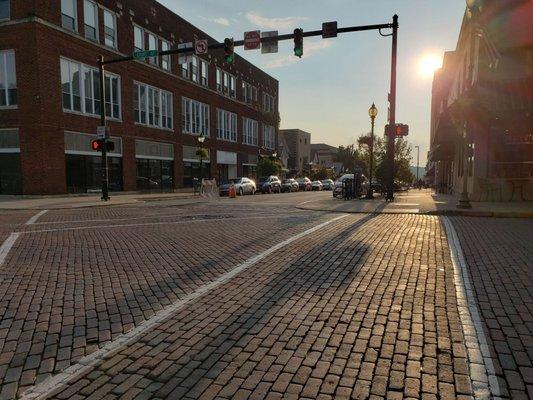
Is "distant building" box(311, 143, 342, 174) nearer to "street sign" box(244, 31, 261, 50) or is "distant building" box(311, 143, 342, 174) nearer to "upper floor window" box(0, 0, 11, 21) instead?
"upper floor window" box(0, 0, 11, 21)

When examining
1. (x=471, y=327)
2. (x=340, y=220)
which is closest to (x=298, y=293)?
(x=471, y=327)

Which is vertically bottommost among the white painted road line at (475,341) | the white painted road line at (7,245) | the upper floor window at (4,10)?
the white painted road line at (7,245)

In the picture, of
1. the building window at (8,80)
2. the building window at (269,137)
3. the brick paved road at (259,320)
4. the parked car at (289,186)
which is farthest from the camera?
the building window at (269,137)

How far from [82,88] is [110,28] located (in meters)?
5.37

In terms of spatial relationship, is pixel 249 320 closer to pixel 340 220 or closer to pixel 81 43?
pixel 340 220

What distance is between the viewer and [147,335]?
394 centimetres

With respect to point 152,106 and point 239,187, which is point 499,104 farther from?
point 152,106

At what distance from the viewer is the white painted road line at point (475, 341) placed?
2.98 meters

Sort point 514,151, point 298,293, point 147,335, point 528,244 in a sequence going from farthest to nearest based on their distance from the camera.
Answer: point 514,151, point 528,244, point 298,293, point 147,335

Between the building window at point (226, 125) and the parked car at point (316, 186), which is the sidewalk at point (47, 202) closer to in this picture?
the building window at point (226, 125)

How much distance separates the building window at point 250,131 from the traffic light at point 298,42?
3477 centimetres

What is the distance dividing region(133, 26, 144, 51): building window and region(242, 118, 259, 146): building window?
20172 mm

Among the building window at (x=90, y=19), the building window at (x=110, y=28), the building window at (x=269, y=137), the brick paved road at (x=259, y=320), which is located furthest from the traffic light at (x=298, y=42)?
the building window at (x=269, y=137)

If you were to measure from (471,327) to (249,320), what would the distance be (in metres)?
2.16
